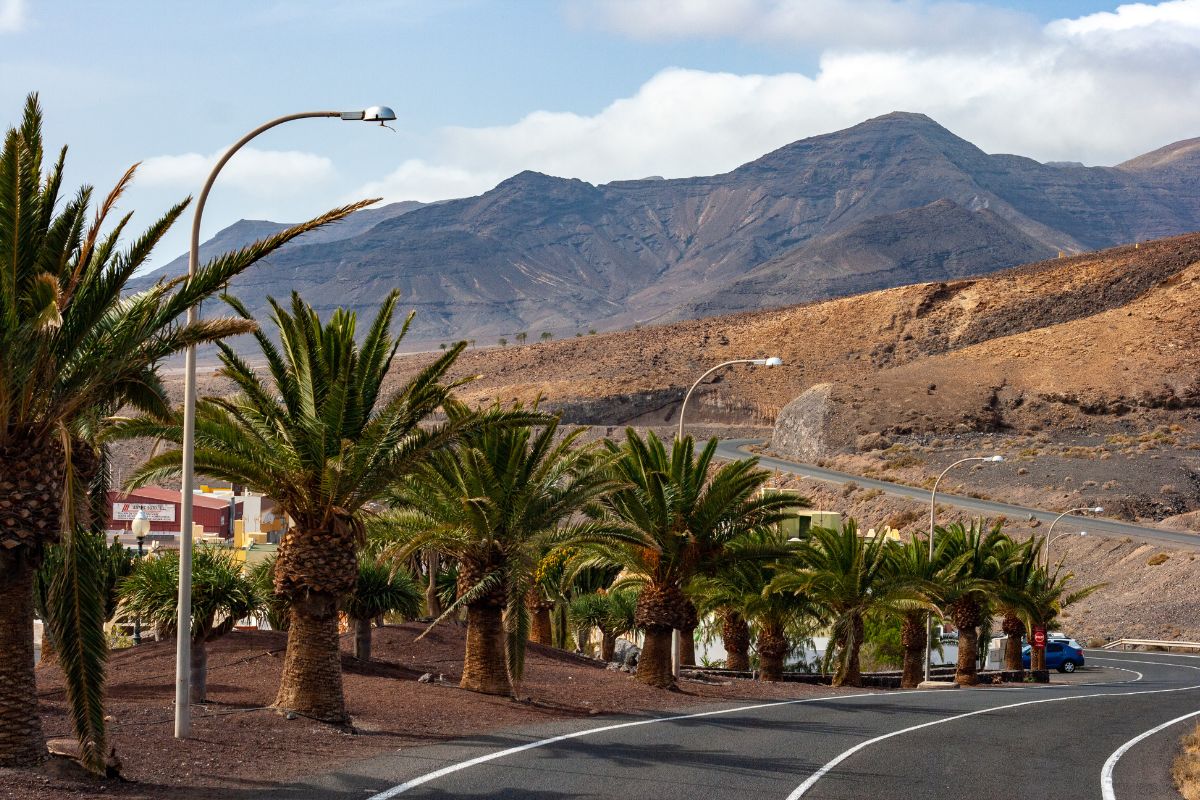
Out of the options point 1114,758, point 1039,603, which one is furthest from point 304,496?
point 1039,603

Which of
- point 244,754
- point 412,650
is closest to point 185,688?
point 244,754

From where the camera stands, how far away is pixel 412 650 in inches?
1082

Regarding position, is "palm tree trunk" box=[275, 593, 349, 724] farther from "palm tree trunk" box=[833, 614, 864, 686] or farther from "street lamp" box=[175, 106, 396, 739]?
"palm tree trunk" box=[833, 614, 864, 686]

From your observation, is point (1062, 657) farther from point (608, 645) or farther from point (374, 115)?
point (374, 115)

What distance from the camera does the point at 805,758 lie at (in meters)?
17.5

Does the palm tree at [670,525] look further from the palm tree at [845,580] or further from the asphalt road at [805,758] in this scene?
the palm tree at [845,580]

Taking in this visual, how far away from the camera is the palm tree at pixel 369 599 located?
24125mm

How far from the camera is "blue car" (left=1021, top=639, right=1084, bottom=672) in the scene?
49812mm

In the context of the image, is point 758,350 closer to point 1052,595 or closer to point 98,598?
point 1052,595

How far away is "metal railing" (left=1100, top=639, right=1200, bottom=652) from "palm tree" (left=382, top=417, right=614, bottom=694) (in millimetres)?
44735

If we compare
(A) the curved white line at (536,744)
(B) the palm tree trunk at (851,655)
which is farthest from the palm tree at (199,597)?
(B) the palm tree trunk at (851,655)

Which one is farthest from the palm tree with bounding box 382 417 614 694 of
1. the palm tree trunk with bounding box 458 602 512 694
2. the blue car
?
the blue car

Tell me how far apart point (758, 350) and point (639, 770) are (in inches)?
4635

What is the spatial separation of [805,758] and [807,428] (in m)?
84.3
